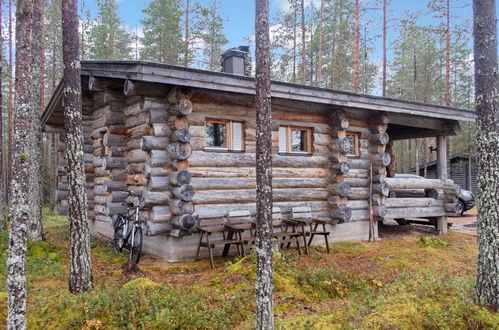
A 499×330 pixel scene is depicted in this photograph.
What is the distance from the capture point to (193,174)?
8.87m

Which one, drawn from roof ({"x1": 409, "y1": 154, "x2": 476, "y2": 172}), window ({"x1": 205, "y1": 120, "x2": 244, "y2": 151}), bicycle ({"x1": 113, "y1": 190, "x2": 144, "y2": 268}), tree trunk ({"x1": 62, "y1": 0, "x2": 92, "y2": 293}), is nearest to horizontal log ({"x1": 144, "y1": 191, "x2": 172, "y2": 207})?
bicycle ({"x1": 113, "y1": 190, "x2": 144, "y2": 268})

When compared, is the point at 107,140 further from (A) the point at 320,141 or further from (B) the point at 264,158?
(B) the point at 264,158

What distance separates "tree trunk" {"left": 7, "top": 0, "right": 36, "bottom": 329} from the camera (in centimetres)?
433

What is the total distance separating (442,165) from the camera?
1348cm

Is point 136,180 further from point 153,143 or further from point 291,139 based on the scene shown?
point 291,139

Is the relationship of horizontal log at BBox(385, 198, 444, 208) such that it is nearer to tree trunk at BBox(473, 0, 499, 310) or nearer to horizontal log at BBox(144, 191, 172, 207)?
tree trunk at BBox(473, 0, 499, 310)

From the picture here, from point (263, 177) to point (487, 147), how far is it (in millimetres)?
3468

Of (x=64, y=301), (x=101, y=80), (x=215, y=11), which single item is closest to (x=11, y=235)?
(x=64, y=301)

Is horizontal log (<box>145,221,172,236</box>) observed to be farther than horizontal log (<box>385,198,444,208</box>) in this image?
No

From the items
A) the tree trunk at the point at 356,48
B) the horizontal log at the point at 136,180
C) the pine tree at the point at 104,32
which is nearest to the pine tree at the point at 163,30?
the pine tree at the point at 104,32

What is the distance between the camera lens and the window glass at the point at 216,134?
939 cm

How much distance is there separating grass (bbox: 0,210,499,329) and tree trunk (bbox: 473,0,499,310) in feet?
1.71

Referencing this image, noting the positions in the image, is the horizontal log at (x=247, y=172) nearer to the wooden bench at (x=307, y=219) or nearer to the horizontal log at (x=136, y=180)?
the wooden bench at (x=307, y=219)

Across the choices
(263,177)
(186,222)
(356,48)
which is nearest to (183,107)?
(186,222)
